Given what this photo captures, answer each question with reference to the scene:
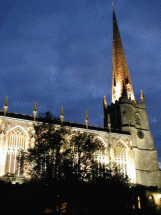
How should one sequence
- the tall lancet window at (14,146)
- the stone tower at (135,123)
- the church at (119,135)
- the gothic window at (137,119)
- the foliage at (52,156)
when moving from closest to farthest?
the foliage at (52,156) → the tall lancet window at (14,146) → the church at (119,135) → the stone tower at (135,123) → the gothic window at (137,119)

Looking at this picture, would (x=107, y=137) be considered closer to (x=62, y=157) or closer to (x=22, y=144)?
(x=22, y=144)

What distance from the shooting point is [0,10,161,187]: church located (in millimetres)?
30891

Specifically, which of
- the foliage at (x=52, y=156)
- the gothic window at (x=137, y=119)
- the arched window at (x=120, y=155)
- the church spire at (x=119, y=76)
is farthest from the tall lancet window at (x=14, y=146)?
the church spire at (x=119, y=76)

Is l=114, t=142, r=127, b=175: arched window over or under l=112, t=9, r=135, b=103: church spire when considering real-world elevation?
under

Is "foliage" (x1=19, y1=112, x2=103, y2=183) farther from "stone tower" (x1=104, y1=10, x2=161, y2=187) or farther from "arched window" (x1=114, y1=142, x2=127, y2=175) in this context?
"stone tower" (x1=104, y1=10, x2=161, y2=187)

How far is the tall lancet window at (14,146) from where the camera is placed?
96.7 feet

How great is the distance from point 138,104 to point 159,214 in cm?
2131

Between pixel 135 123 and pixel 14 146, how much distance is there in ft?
75.7

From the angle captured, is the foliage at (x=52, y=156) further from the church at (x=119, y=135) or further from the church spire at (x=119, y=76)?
the church spire at (x=119, y=76)

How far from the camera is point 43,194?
65.4 feet

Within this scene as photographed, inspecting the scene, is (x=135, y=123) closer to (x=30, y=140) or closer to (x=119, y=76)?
(x=119, y=76)

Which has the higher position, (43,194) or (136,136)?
(136,136)

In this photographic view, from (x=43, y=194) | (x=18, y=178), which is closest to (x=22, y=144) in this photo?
(x=18, y=178)

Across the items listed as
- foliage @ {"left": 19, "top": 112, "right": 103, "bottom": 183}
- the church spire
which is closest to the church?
the church spire
